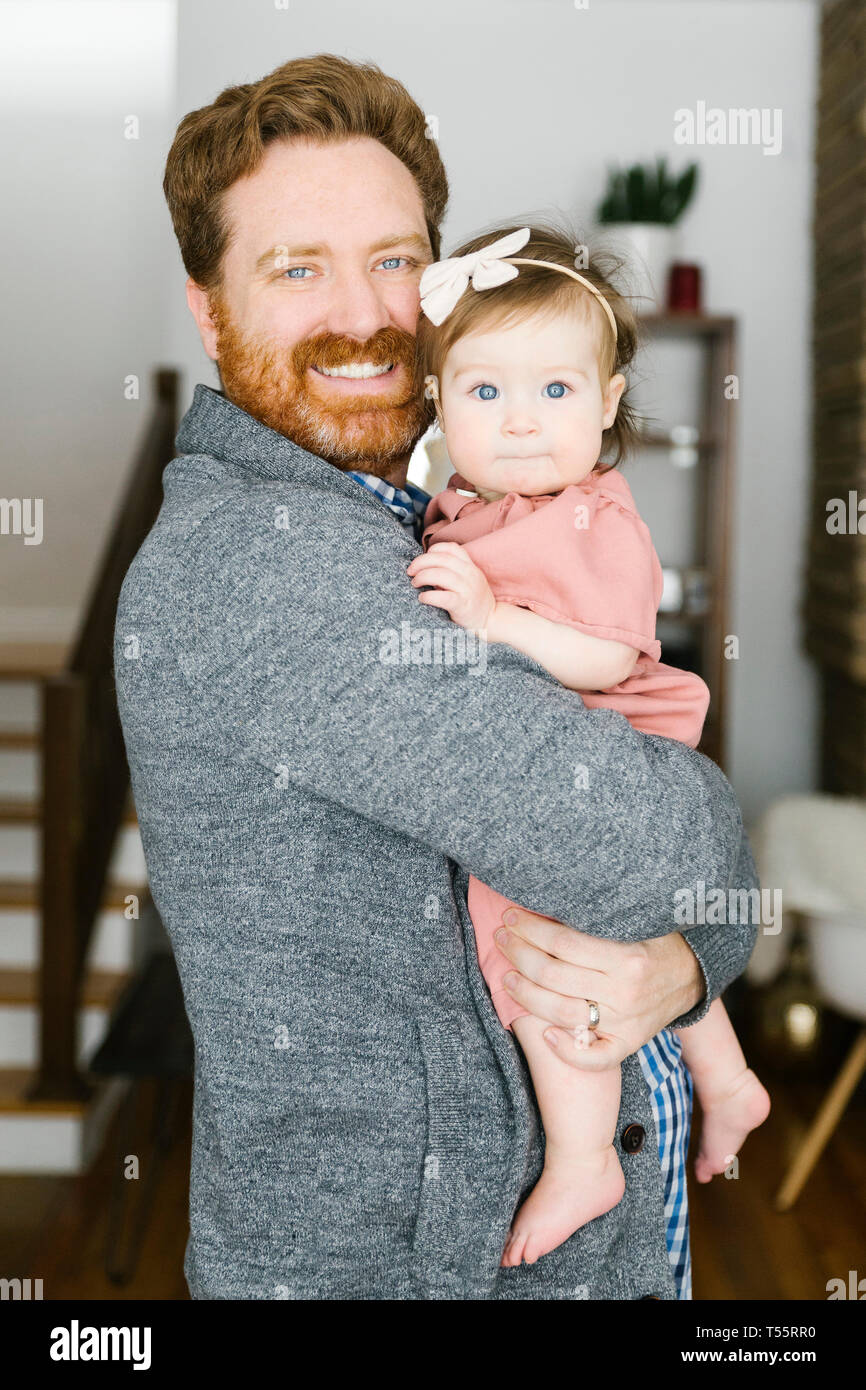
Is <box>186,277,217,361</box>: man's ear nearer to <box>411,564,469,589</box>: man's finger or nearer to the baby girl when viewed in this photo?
the baby girl

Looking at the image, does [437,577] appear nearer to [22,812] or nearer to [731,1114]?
[731,1114]

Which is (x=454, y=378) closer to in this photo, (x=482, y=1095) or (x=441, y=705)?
(x=441, y=705)

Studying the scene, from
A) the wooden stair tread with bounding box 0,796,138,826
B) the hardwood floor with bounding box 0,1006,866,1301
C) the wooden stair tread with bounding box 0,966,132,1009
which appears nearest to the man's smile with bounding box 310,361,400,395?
the hardwood floor with bounding box 0,1006,866,1301

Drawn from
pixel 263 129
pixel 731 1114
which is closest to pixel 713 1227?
pixel 731 1114

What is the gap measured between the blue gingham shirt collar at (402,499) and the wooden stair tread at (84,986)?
246cm

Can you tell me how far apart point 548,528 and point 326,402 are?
0.26 metres

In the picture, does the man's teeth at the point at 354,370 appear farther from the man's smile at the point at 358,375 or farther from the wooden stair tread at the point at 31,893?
the wooden stair tread at the point at 31,893

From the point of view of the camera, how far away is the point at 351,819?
968 millimetres

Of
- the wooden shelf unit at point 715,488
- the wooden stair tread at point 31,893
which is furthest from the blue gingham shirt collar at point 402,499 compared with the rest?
the wooden shelf unit at point 715,488

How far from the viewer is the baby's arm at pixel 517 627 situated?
92 cm

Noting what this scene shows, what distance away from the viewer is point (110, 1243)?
8.96 ft

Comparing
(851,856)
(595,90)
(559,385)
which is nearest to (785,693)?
(851,856)

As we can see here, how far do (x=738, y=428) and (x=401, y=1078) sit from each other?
4.08 meters

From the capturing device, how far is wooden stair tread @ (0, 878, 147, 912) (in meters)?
3.62
